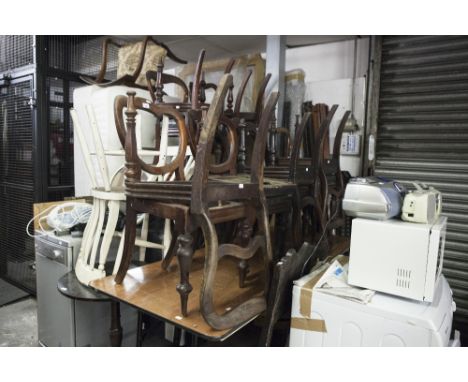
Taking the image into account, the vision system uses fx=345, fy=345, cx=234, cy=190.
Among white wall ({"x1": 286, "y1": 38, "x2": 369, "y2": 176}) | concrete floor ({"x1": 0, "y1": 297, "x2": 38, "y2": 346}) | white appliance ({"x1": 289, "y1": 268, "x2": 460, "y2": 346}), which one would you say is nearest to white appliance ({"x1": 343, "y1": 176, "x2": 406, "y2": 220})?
white appliance ({"x1": 289, "y1": 268, "x2": 460, "y2": 346})

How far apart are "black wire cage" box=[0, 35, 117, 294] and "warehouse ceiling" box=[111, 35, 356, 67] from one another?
0.67m

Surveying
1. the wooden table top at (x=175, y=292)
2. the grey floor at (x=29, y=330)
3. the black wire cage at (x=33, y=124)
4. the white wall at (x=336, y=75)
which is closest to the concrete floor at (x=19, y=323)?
the grey floor at (x=29, y=330)

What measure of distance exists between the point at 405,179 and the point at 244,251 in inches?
74.9

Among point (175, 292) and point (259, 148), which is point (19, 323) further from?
point (259, 148)

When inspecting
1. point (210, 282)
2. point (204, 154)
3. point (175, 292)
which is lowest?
point (175, 292)

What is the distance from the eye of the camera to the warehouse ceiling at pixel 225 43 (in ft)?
10.9

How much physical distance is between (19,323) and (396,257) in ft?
10.7

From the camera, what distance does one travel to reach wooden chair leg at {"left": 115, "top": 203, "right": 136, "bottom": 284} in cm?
150

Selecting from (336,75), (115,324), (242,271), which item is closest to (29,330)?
(115,324)

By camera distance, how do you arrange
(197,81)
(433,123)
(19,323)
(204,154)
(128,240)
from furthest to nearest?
(19,323), (433,123), (197,81), (128,240), (204,154)

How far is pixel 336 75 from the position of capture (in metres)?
3.31

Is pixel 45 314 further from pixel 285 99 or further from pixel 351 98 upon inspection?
pixel 351 98

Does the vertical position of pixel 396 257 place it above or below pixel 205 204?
below

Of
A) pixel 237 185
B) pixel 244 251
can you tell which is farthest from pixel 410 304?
pixel 237 185
